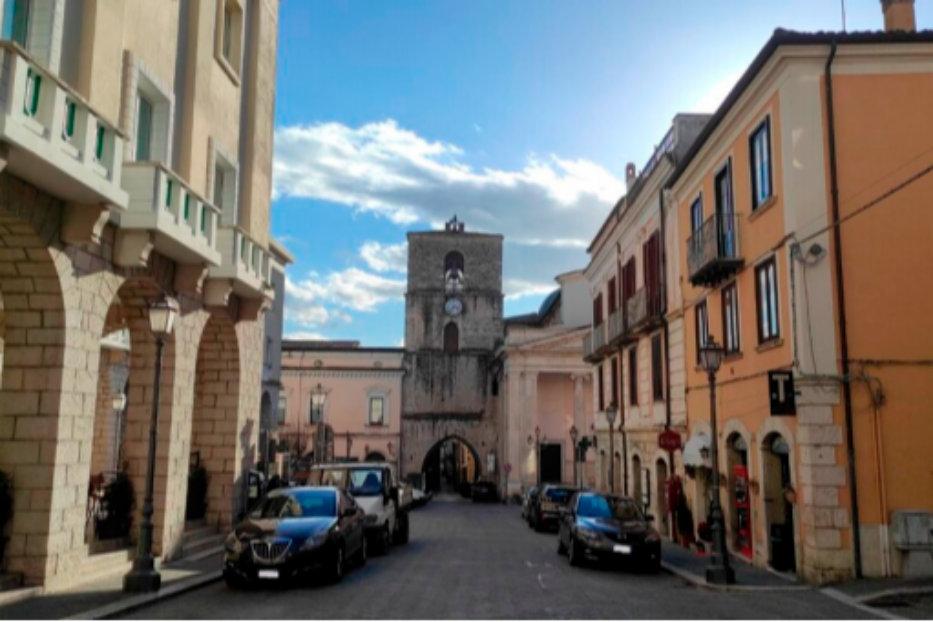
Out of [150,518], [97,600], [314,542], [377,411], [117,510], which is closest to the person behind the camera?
[97,600]

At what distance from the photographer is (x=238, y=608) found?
36.6 ft

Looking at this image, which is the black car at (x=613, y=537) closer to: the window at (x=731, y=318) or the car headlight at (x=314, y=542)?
the window at (x=731, y=318)

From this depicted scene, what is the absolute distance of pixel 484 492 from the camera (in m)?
54.8

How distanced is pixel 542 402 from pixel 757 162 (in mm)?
41847

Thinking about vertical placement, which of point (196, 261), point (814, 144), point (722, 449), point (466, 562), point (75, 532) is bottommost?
point (466, 562)

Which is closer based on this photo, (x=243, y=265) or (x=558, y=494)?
(x=243, y=265)

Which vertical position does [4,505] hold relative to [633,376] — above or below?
below

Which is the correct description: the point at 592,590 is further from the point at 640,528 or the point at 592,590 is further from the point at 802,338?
the point at 802,338

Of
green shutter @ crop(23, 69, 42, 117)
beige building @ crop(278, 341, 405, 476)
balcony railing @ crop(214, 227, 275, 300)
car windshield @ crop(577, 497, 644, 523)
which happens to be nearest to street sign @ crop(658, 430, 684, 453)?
car windshield @ crop(577, 497, 644, 523)

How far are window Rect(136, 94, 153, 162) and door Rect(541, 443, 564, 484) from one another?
4412cm

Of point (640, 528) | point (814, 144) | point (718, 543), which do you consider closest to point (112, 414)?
point (640, 528)

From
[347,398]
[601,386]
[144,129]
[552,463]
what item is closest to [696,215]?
[144,129]

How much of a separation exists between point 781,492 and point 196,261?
12.6 m

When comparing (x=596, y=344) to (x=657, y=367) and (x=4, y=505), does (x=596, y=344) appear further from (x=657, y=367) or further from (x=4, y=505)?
(x=4, y=505)
